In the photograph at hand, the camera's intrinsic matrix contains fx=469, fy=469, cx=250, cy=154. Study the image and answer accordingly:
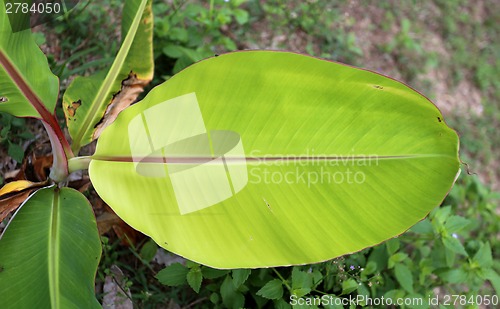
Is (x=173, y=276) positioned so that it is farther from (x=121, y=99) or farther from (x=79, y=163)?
(x=121, y=99)

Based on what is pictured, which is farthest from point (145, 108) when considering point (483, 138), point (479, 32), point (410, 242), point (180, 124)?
point (479, 32)

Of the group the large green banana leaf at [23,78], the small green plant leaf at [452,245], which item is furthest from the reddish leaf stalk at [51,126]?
the small green plant leaf at [452,245]

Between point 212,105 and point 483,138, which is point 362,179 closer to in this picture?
point 212,105

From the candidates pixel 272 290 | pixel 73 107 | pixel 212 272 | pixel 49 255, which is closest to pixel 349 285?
pixel 272 290

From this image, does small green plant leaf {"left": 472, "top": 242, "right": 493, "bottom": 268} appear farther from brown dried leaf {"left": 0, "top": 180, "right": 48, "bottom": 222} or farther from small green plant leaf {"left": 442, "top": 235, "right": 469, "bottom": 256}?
brown dried leaf {"left": 0, "top": 180, "right": 48, "bottom": 222}

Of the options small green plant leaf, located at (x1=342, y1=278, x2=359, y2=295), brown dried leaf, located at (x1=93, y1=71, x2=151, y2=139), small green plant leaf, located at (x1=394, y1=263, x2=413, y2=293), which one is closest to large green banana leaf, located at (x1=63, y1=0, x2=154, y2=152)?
brown dried leaf, located at (x1=93, y1=71, x2=151, y2=139)

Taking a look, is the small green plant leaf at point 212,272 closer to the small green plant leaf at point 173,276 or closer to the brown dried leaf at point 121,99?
the small green plant leaf at point 173,276
